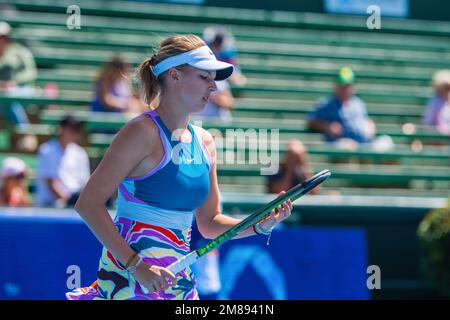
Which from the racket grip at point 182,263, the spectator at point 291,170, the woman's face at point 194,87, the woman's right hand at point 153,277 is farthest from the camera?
the spectator at point 291,170

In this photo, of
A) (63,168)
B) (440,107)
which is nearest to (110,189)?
(63,168)

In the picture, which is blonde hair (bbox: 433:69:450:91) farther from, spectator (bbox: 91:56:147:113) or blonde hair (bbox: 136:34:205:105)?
blonde hair (bbox: 136:34:205:105)

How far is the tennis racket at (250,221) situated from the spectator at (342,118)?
531 cm

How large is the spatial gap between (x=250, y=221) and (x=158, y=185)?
0.41 metres

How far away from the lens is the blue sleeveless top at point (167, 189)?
4.00 meters

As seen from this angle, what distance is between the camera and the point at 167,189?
4.01m

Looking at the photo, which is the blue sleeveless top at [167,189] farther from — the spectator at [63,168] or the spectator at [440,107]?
the spectator at [440,107]

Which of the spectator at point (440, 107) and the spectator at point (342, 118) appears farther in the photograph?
the spectator at point (440, 107)

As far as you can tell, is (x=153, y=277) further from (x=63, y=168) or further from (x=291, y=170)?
(x=291, y=170)

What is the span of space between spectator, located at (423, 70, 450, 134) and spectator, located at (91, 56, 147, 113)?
3193 mm

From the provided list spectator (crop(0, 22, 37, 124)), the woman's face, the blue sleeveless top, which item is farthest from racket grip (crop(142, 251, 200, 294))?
spectator (crop(0, 22, 37, 124))

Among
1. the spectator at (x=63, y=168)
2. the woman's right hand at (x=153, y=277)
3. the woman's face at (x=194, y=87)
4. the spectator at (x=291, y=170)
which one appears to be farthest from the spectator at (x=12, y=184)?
the woman's right hand at (x=153, y=277)

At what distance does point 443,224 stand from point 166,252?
15.3 ft
